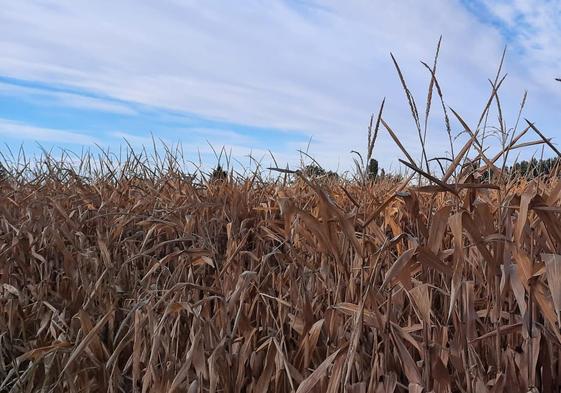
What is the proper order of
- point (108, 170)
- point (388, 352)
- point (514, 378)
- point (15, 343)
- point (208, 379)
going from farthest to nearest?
point (108, 170) < point (15, 343) < point (208, 379) < point (388, 352) < point (514, 378)

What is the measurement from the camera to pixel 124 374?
2.21 metres

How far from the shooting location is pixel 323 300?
2074mm

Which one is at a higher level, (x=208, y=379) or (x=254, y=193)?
(x=254, y=193)

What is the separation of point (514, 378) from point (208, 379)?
0.85 m

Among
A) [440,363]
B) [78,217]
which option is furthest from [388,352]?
[78,217]

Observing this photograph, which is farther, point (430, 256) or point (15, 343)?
point (15, 343)

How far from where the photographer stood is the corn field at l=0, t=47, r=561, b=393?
5.09 feet

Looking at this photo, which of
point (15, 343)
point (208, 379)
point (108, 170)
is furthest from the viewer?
point (108, 170)

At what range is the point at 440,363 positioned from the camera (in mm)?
1547

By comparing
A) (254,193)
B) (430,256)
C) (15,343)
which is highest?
(254,193)

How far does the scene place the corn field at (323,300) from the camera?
1552mm

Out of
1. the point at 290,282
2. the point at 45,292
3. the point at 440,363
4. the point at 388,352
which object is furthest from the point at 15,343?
the point at 440,363

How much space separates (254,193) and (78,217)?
3.13 ft

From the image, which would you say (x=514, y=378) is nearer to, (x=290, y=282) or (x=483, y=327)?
(x=483, y=327)
